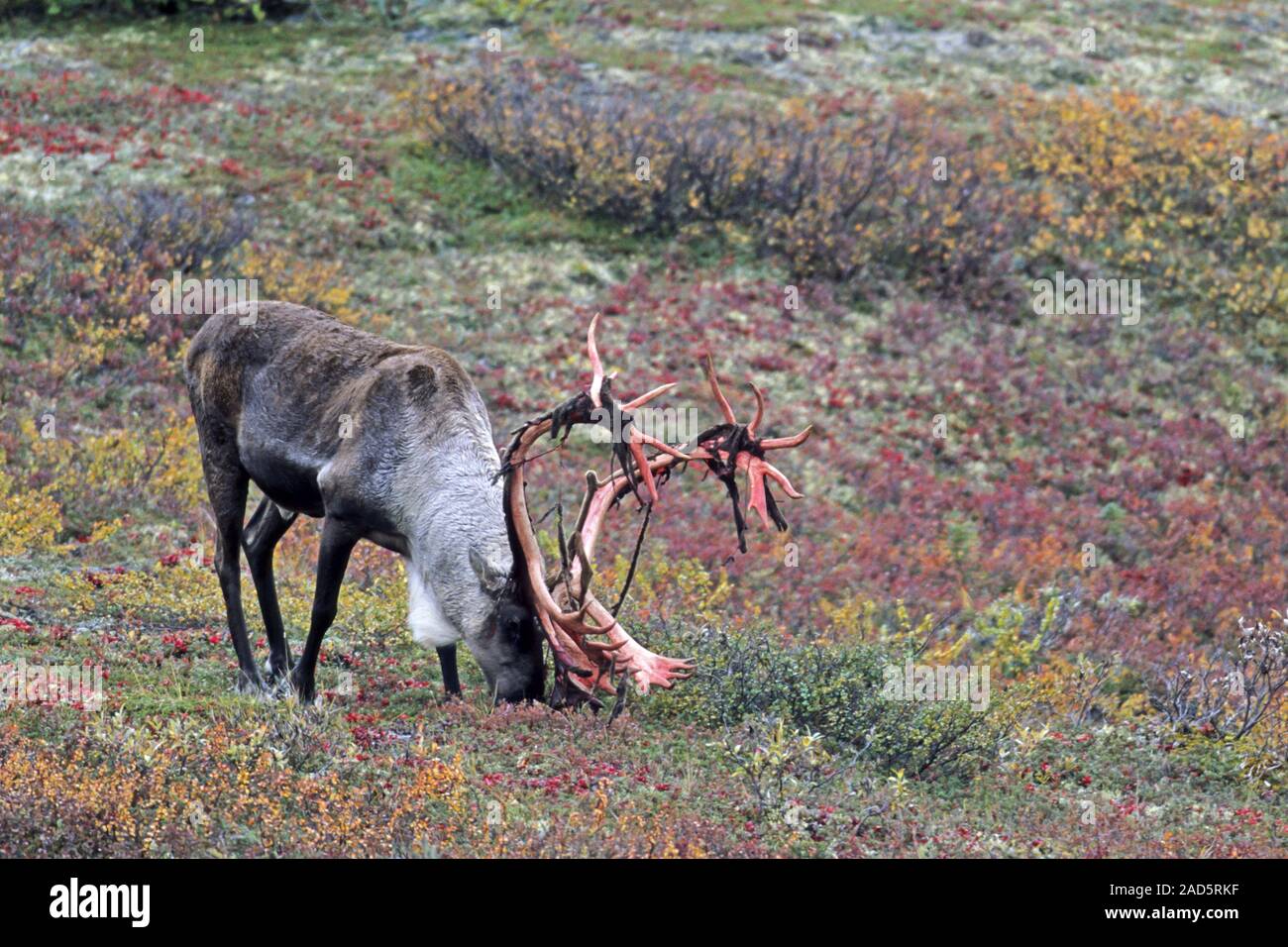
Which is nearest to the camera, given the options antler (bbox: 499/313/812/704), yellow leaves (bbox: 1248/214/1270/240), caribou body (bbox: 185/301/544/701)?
antler (bbox: 499/313/812/704)

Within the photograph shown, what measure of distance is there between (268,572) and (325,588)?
111 cm

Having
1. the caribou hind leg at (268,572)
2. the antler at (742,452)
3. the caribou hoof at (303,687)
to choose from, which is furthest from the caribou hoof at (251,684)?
the antler at (742,452)

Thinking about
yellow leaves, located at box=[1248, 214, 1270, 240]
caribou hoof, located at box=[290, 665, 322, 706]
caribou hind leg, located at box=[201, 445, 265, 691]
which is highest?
caribou hind leg, located at box=[201, 445, 265, 691]

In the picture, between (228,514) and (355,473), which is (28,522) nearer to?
(228,514)

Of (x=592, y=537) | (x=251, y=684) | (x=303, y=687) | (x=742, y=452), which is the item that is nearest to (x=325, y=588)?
(x=303, y=687)

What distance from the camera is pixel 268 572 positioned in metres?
10.1

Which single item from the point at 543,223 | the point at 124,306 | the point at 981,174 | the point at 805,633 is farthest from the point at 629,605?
the point at 981,174

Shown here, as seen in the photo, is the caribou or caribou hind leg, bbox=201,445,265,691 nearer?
the caribou

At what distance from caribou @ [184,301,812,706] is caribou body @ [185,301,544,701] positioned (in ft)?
0.04

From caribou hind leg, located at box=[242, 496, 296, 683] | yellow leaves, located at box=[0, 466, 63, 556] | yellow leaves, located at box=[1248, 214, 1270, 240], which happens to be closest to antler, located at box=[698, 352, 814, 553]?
caribou hind leg, located at box=[242, 496, 296, 683]

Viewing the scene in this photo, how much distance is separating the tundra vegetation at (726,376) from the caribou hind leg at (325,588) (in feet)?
1.36

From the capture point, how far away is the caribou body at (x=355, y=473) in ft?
28.6

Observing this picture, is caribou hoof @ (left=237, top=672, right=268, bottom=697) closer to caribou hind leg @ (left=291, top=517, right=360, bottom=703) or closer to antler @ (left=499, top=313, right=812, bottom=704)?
caribou hind leg @ (left=291, top=517, right=360, bottom=703)

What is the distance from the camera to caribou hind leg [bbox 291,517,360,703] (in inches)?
359
